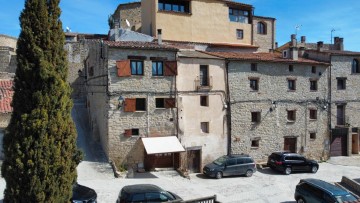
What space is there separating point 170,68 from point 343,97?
2016 centimetres

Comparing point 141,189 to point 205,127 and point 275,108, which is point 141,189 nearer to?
point 205,127

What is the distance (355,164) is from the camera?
30812 mm

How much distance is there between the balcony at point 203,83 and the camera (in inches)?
1027

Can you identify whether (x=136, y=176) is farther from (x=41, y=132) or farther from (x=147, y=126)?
(x=41, y=132)

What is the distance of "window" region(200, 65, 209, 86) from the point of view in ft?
87.3

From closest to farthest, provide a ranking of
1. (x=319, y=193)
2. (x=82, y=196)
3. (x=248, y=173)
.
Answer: (x=82, y=196) < (x=319, y=193) < (x=248, y=173)

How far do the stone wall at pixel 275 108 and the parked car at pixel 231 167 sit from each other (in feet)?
9.91

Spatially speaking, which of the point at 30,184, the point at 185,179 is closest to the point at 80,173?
the point at 185,179

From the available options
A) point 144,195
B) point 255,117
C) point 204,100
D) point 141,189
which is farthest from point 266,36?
point 144,195

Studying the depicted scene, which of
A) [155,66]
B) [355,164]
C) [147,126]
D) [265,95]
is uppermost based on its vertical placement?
[155,66]

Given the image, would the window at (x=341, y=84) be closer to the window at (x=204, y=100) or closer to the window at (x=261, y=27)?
the window at (x=261, y=27)

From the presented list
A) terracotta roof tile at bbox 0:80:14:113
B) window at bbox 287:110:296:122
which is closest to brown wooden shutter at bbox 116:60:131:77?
terracotta roof tile at bbox 0:80:14:113

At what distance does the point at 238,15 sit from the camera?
40.7 m

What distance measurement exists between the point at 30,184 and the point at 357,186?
1934 cm
